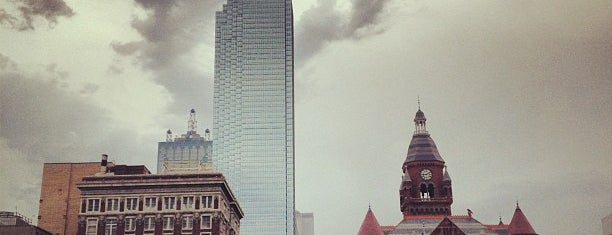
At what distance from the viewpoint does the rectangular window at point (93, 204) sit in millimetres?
94375

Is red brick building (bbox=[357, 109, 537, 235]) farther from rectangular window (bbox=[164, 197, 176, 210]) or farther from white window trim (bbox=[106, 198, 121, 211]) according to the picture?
white window trim (bbox=[106, 198, 121, 211])

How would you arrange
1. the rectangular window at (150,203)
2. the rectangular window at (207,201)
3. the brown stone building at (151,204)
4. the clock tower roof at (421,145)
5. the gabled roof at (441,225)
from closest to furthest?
the brown stone building at (151,204)
the rectangular window at (150,203)
the rectangular window at (207,201)
the gabled roof at (441,225)
the clock tower roof at (421,145)

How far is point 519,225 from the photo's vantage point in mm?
117750

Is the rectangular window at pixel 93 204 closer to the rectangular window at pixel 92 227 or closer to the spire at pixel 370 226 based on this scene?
the rectangular window at pixel 92 227

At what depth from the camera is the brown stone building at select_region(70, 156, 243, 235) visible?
93812 mm

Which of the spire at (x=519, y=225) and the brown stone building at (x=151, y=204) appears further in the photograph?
the spire at (x=519, y=225)

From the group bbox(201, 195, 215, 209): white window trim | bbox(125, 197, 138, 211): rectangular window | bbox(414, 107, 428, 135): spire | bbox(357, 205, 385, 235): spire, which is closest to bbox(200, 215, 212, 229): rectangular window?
bbox(201, 195, 215, 209): white window trim

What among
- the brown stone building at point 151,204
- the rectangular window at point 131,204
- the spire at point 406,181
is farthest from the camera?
the spire at point 406,181

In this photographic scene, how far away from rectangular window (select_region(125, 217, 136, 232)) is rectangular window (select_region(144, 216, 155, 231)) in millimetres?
1365

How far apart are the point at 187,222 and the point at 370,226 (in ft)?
116

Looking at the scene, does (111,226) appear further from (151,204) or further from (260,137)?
(260,137)

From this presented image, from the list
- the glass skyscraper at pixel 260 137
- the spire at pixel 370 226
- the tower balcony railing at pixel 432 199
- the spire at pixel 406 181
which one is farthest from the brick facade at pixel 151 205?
the glass skyscraper at pixel 260 137

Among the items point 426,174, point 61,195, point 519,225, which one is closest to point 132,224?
point 61,195

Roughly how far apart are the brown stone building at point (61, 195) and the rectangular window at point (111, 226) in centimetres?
1773
